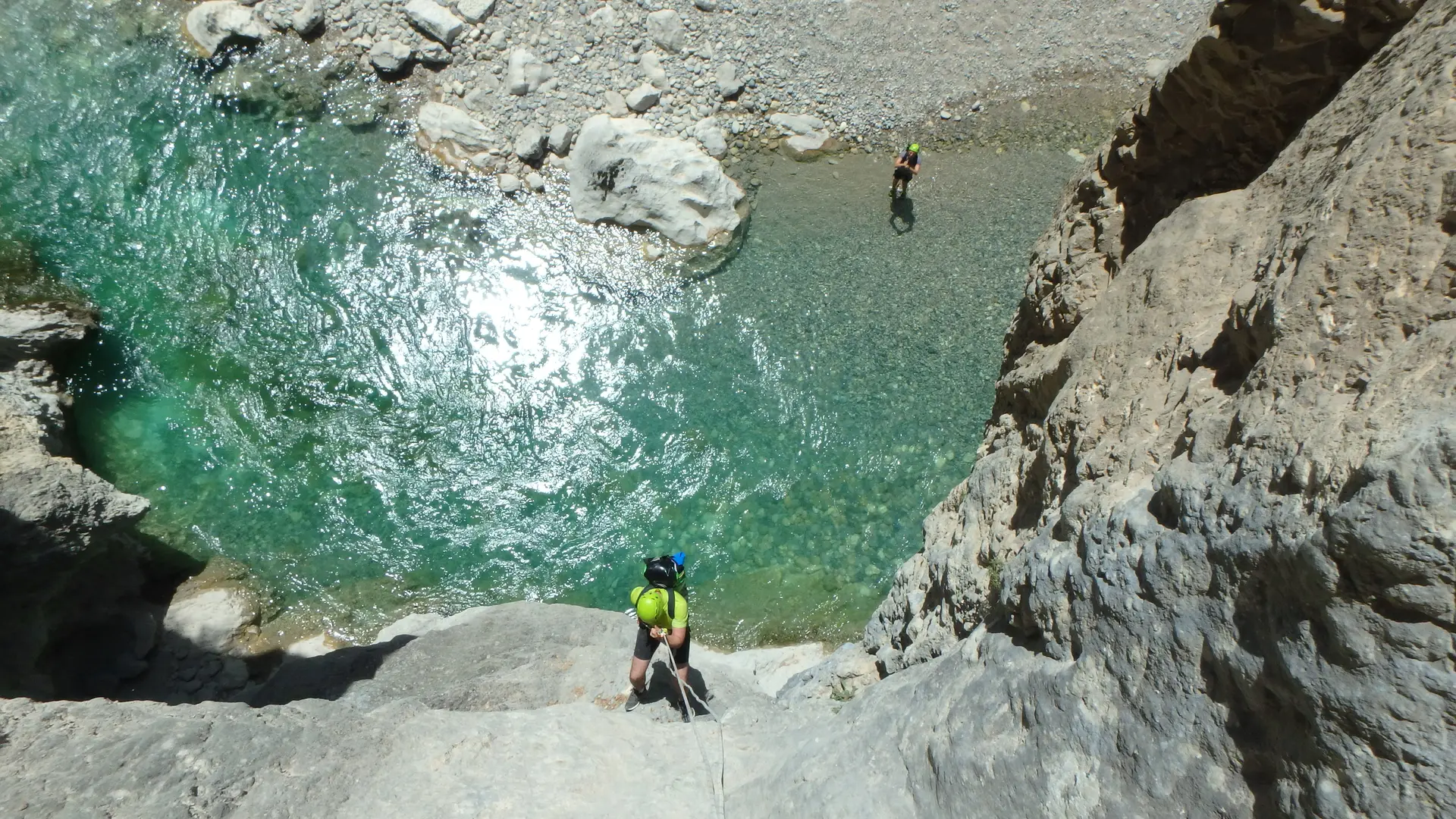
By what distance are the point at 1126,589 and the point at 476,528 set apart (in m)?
8.38

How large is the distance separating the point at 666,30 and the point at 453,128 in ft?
13.3

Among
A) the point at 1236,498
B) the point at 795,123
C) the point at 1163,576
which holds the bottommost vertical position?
the point at 1163,576

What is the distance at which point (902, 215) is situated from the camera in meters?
13.1

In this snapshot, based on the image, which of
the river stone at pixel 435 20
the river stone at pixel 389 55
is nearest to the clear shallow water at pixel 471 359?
the river stone at pixel 389 55

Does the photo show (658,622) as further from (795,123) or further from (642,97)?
(795,123)

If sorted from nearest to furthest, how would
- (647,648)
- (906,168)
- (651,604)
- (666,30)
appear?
(651,604), (647,648), (906,168), (666,30)

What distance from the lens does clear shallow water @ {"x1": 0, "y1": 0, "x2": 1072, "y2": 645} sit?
10078mm

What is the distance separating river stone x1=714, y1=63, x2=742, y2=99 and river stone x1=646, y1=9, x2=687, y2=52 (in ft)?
2.67

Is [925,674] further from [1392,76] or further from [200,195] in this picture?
[200,195]

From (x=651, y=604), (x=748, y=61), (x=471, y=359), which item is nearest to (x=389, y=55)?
(x=471, y=359)

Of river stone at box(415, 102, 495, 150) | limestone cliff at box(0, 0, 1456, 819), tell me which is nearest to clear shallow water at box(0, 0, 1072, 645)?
river stone at box(415, 102, 495, 150)

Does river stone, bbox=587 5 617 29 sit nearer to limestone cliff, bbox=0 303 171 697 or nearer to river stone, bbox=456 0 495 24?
river stone, bbox=456 0 495 24

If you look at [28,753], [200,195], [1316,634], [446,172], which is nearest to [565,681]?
[28,753]

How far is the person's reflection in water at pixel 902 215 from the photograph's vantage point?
510 inches
